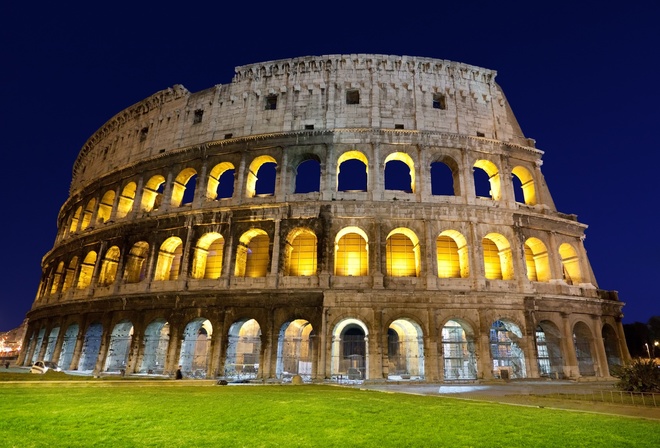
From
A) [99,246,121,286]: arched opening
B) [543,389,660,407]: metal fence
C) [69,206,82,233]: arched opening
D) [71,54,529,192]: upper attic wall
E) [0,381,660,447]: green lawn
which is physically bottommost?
[0,381,660,447]: green lawn

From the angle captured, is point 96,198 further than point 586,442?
Yes

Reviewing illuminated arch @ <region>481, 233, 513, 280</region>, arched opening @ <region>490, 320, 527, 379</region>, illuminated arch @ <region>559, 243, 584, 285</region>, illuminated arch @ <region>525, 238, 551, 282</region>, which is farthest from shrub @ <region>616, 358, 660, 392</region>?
illuminated arch @ <region>559, 243, 584, 285</region>

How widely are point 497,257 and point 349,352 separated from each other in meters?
11.6

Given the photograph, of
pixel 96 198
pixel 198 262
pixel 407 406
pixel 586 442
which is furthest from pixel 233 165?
pixel 586 442

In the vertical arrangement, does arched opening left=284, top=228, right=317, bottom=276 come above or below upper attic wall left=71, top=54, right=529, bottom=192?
below

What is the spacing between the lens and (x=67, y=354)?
1027 inches

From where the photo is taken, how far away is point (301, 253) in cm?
2341

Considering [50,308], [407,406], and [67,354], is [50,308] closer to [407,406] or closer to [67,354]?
[67,354]

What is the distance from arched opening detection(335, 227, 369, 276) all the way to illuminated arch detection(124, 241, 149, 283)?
12634mm

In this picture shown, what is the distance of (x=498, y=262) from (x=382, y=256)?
806cm

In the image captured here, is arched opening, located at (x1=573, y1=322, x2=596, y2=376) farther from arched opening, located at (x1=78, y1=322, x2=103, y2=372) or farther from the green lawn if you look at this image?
arched opening, located at (x1=78, y1=322, x2=103, y2=372)

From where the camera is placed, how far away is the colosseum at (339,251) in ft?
67.8

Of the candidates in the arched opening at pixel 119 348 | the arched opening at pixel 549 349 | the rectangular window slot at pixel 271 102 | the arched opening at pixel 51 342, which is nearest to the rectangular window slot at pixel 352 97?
the rectangular window slot at pixel 271 102

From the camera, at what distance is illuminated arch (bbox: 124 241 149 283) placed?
82.7 feet
